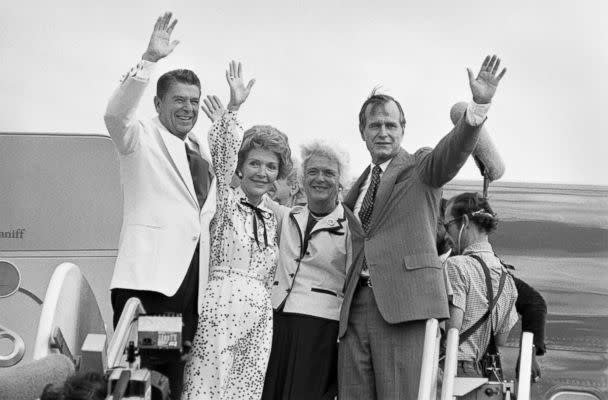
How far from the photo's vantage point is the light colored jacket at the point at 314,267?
4242 millimetres

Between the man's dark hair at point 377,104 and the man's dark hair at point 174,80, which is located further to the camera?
the man's dark hair at point 377,104

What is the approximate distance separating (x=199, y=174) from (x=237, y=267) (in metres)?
0.35

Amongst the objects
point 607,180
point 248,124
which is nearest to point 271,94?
point 248,124

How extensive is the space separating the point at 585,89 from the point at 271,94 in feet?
4.77

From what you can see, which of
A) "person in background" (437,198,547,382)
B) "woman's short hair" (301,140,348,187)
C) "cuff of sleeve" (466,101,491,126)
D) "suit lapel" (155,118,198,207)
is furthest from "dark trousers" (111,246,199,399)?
"person in background" (437,198,547,382)

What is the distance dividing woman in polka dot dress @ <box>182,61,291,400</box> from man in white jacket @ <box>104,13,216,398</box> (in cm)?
5

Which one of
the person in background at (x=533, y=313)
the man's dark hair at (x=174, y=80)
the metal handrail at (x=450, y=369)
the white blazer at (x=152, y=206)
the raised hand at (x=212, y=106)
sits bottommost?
the metal handrail at (x=450, y=369)

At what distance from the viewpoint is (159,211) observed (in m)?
3.90

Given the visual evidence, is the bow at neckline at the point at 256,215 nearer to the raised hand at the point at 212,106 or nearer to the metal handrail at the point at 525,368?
the raised hand at the point at 212,106

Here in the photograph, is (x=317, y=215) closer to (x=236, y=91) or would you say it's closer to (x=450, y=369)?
(x=236, y=91)

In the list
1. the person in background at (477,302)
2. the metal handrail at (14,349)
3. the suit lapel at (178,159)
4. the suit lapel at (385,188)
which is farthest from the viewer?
the metal handrail at (14,349)

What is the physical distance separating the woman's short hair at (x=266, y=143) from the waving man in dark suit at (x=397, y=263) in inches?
11.9

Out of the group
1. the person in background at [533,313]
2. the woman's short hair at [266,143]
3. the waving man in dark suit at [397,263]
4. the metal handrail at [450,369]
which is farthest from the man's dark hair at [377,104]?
the metal handrail at [450,369]

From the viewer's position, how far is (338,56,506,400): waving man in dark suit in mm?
3939
